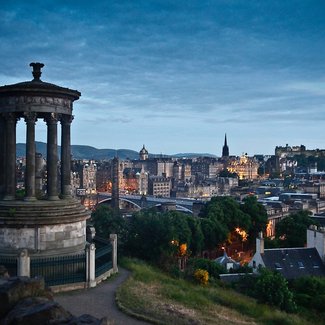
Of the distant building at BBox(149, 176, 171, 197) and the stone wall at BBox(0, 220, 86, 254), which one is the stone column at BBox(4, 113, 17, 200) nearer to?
the stone wall at BBox(0, 220, 86, 254)

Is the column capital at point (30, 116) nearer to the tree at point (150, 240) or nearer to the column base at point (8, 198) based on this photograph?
the column base at point (8, 198)

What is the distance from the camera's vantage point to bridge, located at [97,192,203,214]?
115500 mm

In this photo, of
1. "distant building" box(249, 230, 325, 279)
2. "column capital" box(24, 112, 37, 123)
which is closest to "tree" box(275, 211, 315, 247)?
"distant building" box(249, 230, 325, 279)

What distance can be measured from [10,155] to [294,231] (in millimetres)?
53390

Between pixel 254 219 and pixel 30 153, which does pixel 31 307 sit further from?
pixel 254 219

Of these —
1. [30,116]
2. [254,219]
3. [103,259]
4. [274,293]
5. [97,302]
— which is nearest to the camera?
[97,302]

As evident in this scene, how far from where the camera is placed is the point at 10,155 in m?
23.7

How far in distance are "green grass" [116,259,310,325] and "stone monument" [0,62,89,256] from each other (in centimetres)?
399

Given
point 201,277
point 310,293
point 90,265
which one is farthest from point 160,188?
point 90,265

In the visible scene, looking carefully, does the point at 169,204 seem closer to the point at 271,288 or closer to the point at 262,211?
the point at 262,211

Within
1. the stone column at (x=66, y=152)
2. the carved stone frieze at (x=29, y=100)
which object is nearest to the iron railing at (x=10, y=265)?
the stone column at (x=66, y=152)

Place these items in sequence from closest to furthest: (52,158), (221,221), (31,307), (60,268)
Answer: (31,307)
(60,268)
(52,158)
(221,221)

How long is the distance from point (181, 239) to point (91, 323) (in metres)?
45.5

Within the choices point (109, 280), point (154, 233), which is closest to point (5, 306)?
point (109, 280)
